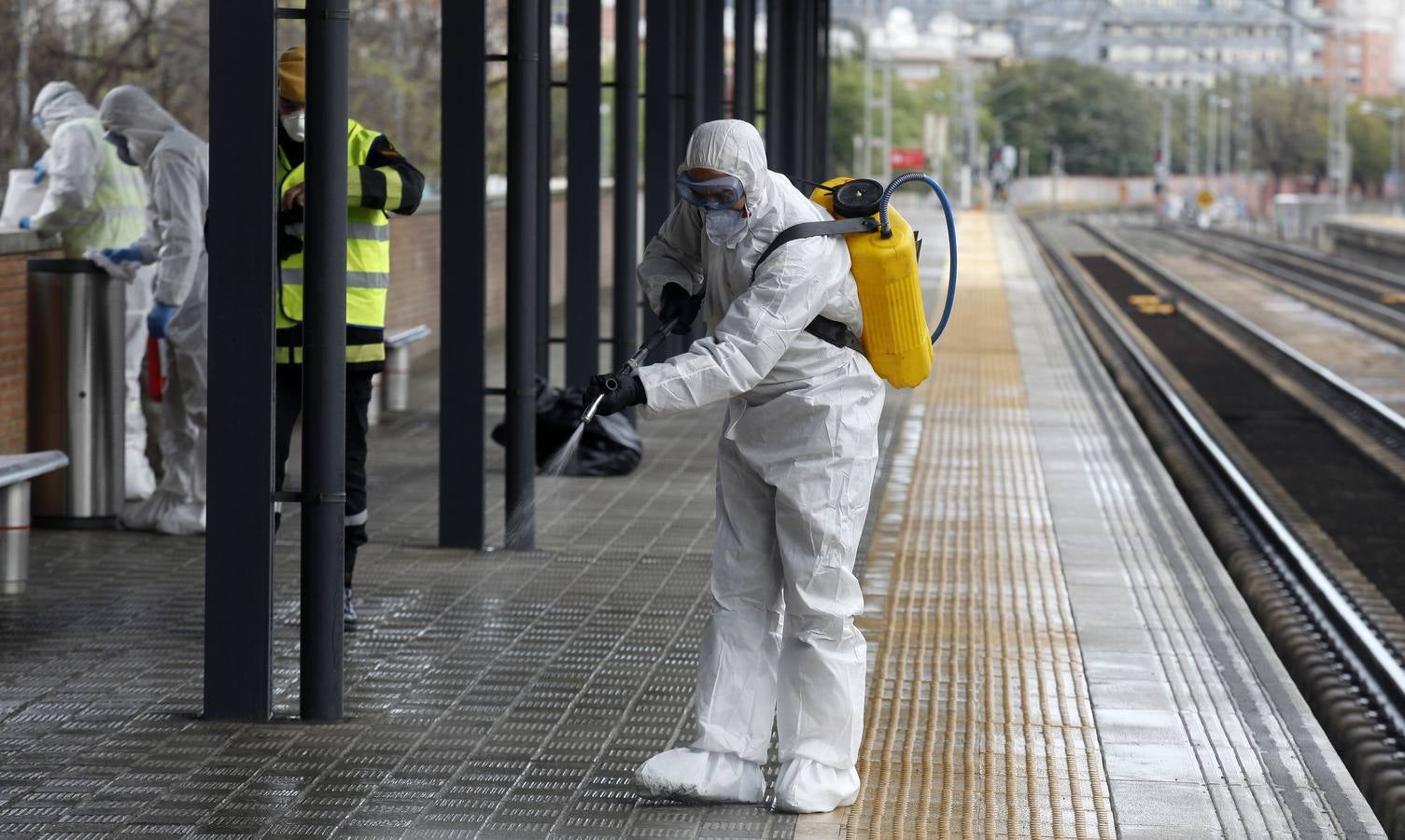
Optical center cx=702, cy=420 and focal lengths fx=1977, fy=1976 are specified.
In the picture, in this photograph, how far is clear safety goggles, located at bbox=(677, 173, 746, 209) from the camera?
509cm

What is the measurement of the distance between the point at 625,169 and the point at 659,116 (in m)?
1.45

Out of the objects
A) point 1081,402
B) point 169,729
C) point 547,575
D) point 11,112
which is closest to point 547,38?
point 547,575

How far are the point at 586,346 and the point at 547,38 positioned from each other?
1.99 meters

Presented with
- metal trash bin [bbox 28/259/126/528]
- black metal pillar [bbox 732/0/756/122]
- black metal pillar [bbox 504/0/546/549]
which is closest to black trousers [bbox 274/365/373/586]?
black metal pillar [bbox 504/0/546/549]

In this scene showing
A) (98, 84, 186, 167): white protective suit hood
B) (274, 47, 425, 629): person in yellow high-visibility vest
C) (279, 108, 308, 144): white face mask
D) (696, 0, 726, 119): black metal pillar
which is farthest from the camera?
(696, 0, 726, 119): black metal pillar

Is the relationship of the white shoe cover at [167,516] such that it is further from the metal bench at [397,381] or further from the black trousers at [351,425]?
the metal bench at [397,381]

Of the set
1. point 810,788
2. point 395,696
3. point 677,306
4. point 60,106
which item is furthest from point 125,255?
point 810,788

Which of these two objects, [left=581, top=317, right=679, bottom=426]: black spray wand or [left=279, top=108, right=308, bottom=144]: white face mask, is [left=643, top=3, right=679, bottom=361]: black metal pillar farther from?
[left=581, top=317, right=679, bottom=426]: black spray wand

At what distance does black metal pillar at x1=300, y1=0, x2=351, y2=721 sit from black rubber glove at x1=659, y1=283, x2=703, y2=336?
1175 mm

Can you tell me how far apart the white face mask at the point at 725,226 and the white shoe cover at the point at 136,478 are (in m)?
5.65

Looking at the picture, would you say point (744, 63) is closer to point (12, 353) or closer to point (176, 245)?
point (12, 353)

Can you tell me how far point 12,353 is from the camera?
9484 mm

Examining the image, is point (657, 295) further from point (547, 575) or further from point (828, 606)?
point (547, 575)

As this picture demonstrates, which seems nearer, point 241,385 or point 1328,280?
point 241,385
